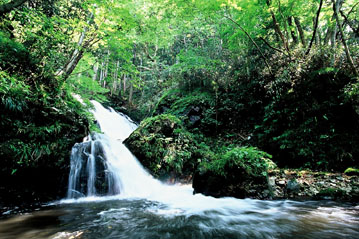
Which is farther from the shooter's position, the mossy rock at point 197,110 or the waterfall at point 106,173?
the mossy rock at point 197,110

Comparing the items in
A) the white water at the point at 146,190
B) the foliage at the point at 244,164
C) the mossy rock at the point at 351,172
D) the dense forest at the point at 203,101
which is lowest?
the white water at the point at 146,190

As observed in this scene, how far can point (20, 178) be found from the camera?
191 inches

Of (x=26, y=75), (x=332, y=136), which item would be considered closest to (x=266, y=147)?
(x=332, y=136)

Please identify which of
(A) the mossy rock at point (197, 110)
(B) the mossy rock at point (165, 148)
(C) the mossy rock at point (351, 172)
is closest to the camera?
(C) the mossy rock at point (351, 172)

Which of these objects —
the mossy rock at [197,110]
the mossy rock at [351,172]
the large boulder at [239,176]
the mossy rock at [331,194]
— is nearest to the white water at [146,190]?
the large boulder at [239,176]

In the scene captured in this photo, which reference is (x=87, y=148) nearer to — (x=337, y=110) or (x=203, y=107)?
(x=203, y=107)

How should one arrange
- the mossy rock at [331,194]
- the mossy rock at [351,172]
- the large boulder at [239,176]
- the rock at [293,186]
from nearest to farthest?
the mossy rock at [331,194] < the mossy rock at [351,172] < the rock at [293,186] < the large boulder at [239,176]

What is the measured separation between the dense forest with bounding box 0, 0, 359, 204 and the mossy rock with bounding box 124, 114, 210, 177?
5 centimetres

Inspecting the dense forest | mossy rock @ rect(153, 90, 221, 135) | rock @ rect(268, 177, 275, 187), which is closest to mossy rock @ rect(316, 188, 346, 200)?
rock @ rect(268, 177, 275, 187)

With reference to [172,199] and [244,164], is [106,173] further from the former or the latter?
[244,164]

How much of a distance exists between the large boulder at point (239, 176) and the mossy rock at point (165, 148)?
7.83 ft

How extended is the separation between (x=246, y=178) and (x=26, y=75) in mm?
7546

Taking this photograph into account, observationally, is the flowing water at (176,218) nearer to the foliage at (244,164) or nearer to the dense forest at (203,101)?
the foliage at (244,164)

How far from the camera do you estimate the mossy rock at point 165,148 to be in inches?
307
